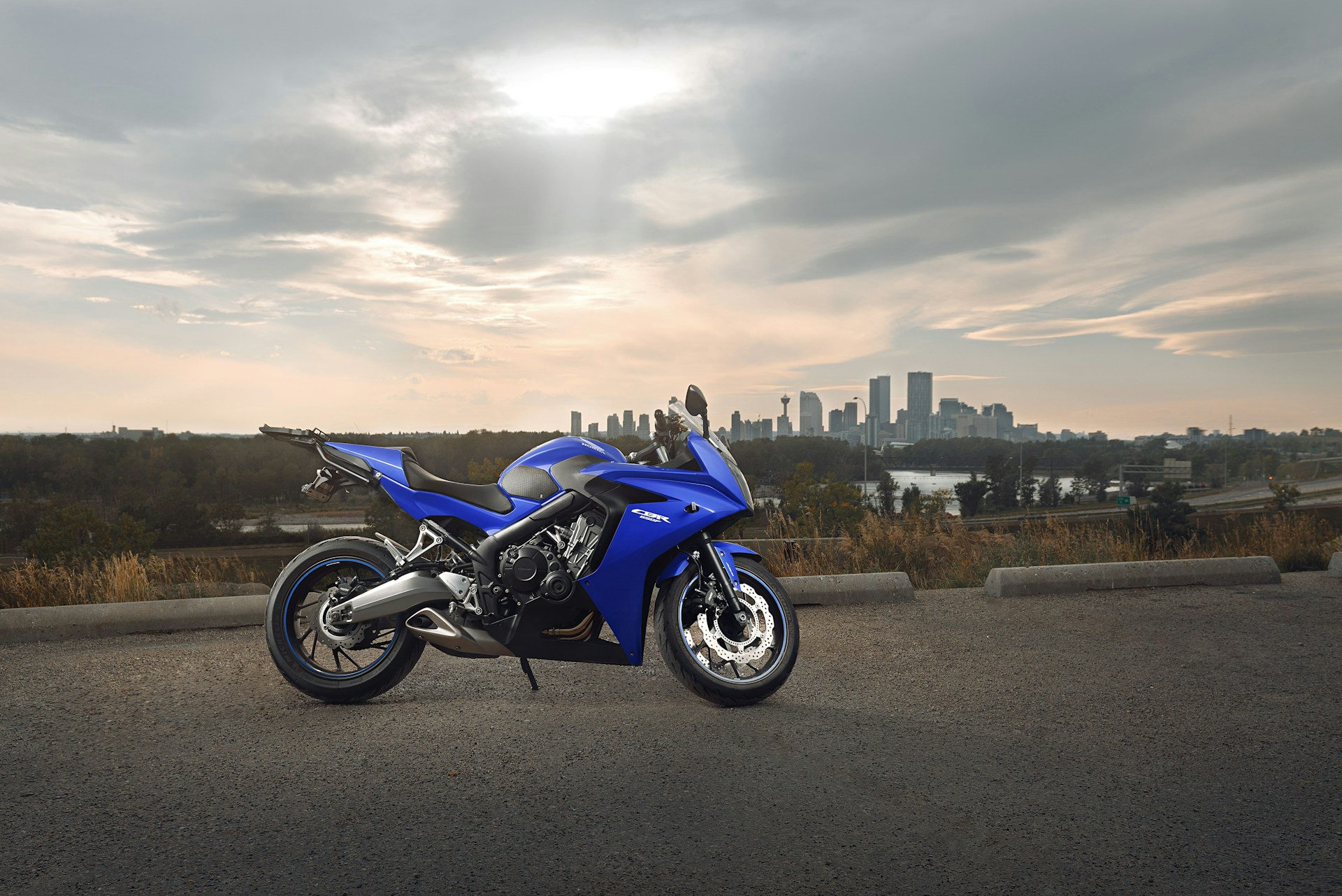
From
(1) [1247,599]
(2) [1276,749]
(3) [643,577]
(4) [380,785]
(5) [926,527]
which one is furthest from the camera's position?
(5) [926,527]

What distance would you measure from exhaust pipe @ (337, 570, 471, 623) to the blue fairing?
33cm

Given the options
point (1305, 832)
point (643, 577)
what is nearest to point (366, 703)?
point (643, 577)

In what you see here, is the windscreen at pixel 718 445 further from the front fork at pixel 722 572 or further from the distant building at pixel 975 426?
the distant building at pixel 975 426

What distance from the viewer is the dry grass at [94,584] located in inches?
313

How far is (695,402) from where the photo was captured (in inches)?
190

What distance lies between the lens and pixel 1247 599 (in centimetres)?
764

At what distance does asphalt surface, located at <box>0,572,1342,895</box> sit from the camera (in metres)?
2.89

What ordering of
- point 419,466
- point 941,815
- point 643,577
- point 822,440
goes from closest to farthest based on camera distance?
point 941,815 < point 643,577 < point 419,466 < point 822,440

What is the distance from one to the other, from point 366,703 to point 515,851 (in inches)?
84.6

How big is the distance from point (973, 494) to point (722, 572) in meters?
87.2

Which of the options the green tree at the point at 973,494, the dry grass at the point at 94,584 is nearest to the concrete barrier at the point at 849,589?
the dry grass at the point at 94,584

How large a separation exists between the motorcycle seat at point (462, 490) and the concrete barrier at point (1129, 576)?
4.95 metres

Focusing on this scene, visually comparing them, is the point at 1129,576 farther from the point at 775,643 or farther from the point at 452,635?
the point at 452,635

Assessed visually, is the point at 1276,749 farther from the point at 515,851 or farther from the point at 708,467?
the point at 515,851
